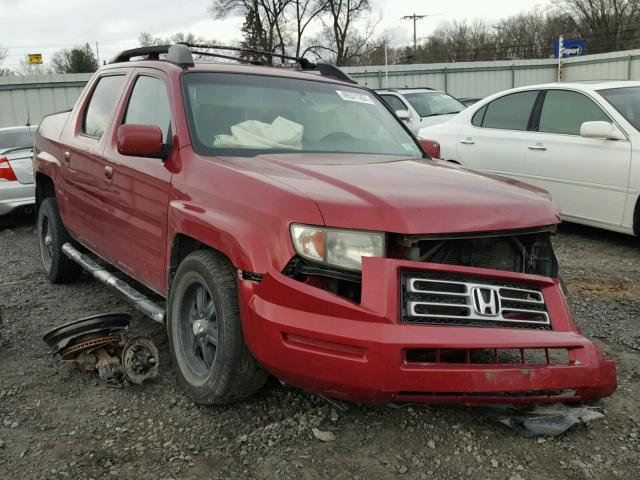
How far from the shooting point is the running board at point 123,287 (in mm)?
3510

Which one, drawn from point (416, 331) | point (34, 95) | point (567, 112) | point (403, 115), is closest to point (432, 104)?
point (403, 115)

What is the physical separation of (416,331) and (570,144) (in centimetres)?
477

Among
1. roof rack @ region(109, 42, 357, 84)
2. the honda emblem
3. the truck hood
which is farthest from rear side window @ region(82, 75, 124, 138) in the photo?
the honda emblem

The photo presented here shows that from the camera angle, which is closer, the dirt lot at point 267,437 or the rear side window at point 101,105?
the dirt lot at point 267,437

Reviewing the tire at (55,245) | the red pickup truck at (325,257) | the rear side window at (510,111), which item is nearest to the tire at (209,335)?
the red pickup truck at (325,257)

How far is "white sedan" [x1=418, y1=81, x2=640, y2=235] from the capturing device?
593 centimetres

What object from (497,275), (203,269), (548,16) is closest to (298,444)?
(203,269)

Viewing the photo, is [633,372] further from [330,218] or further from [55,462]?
[55,462]

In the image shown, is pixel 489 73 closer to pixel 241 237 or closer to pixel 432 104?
pixel 432 104

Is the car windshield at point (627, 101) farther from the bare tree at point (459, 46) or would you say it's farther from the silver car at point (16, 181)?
the bare tree at point (459, 46)

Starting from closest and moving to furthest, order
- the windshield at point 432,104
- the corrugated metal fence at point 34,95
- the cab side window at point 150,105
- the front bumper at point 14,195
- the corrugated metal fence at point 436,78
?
the cab side window at point 150,105
the front bumper at point 14,195
the windshield at point 432,104
the corrugated metal fence at point 34,95
the corrugated metal fence at point 436,78

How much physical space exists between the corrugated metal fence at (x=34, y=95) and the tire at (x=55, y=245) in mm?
19352

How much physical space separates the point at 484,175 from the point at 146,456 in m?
2.19

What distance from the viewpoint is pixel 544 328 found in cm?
264
